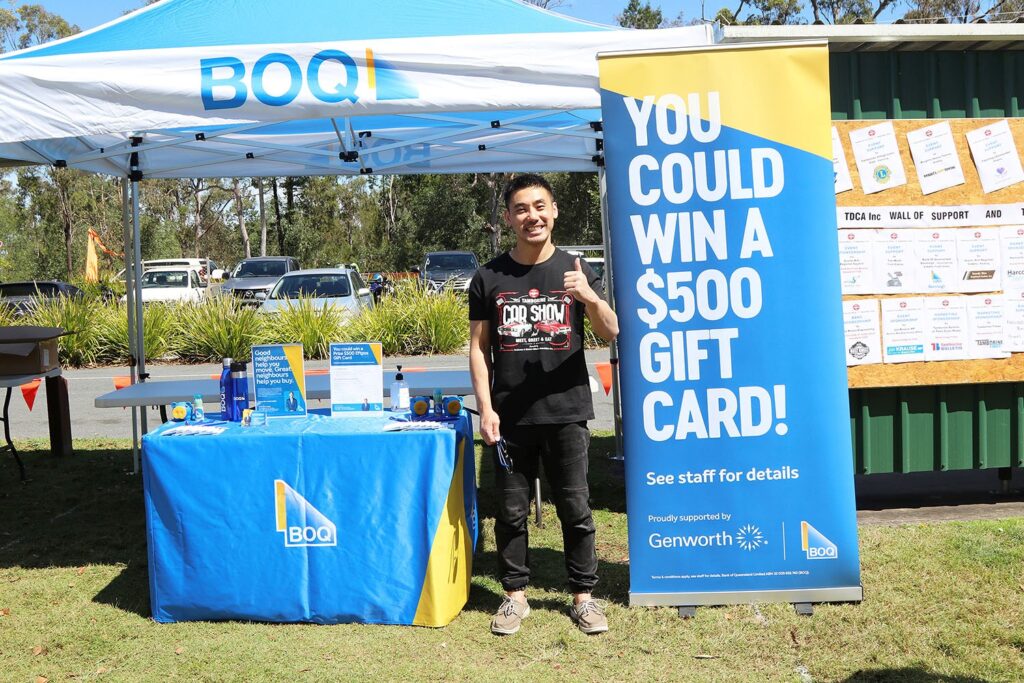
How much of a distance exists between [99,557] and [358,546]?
2084 millimetres

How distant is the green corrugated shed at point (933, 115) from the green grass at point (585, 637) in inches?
24.7

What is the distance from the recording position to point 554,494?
13.3 ft

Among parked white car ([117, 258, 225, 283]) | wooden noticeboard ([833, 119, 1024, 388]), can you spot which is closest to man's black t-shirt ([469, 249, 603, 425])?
wooden noticeboard ([833, 119, 1024, 388])

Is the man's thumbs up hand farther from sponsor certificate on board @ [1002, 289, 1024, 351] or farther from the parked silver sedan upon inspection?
the parked silver sedan

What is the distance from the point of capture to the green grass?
3.60 m

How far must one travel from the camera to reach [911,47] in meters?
5.48

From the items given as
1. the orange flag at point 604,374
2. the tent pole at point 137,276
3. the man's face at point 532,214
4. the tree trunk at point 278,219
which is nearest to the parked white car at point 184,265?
the tree trunk at point 278,219

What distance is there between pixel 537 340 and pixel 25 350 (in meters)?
4.50

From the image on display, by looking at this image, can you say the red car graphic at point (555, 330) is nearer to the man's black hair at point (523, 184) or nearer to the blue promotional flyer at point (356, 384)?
the man's black hair at point (523, 184)

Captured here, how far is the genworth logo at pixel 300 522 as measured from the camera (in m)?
4.10

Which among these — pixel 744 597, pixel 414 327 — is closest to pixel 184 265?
pixel 414 327

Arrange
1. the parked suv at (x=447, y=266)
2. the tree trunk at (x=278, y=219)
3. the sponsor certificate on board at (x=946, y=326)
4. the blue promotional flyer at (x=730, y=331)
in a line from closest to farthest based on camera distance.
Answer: the blue promotional flyer at (x=730, y=331) < the sponsor certificate on board at (x=946, y=326) < the parked suv at (x=447, y=266) < the tree trunk at (x=278, y=219)

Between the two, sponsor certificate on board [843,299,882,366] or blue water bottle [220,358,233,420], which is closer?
blue water bottle [220,358,233,420]

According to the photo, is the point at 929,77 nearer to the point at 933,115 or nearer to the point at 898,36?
the point at 933,115
